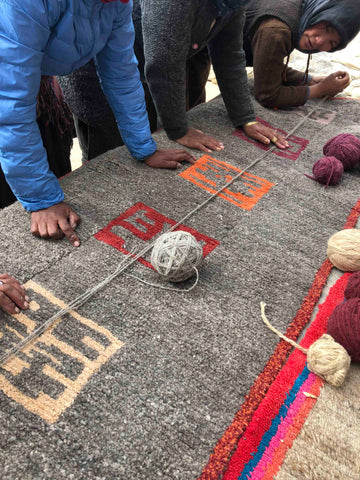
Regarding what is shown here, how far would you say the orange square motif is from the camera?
108 centimetres

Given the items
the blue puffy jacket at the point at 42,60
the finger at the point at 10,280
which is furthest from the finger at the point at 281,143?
the finger at the point at 10,280

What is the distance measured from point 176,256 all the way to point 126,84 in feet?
1.77

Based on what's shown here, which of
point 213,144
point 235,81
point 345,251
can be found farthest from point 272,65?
point 345,251

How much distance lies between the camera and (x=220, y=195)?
108cm

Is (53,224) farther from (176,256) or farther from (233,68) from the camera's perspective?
(233,68)

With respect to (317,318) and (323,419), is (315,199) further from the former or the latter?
(323,419)

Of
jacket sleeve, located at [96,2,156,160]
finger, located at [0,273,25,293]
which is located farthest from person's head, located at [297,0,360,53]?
finger, located at [0,273,25,293]

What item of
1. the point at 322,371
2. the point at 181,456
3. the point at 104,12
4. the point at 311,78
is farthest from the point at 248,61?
the point at 181,456

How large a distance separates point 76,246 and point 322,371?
0.60 m

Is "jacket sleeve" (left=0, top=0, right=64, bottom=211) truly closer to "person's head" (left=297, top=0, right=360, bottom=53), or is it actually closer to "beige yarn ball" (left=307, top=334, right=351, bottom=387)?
"beige yarn ball" (left=307, top=334, right=351, bottom=387)

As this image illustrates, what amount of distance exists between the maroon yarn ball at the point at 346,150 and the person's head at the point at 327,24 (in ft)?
1.34

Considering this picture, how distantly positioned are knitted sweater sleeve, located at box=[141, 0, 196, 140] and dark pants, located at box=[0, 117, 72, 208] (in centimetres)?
34

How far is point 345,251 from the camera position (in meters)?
0.86

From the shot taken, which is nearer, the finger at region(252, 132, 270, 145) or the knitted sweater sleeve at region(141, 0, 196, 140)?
the knitted sweater sleeve at region(141, 0, 196, 140)
